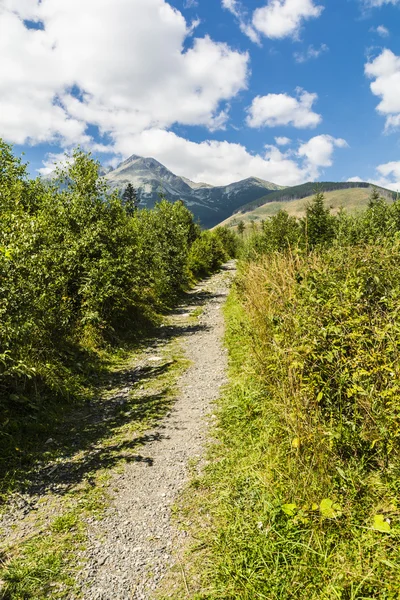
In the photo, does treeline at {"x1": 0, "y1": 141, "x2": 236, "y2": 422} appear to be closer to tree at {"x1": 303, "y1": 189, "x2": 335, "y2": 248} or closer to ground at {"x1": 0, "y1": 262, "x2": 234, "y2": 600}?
ground at {"x1": 0, "y1": 262, "x2": 234, "y2": 600}

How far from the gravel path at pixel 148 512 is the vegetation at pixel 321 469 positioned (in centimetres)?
43

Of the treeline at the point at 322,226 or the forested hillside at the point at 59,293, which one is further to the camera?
the treeline at the point at 322,226

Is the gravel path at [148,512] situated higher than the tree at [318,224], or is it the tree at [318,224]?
the tree at [318,224]

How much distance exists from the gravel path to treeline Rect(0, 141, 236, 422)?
3097 millimetres

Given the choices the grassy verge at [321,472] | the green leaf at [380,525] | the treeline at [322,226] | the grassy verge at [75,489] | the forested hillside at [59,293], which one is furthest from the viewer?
the treeline at [322,226]

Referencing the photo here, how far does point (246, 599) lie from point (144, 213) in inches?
1103

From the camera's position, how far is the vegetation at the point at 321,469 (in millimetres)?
3742

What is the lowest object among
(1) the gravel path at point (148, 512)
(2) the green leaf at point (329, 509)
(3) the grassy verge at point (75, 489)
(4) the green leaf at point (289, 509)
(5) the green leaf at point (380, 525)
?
(1) the gravel path at point (148, 512)

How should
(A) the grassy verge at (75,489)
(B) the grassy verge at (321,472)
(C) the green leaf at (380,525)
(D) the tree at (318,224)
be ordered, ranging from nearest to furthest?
(C) the green leaf at (380,525) → (B) the grassy verge at (321,472) → (A) the grassy verge at (75,489) → (D) the tree at (318,224)

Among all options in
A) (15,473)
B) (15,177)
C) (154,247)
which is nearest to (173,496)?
(15,473)

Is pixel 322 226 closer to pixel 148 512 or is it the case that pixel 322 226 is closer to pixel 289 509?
pixel 289 509

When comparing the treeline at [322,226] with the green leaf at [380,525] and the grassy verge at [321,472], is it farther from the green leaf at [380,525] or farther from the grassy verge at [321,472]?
the green leaf at [380,525]

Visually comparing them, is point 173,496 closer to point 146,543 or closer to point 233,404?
point 146,543

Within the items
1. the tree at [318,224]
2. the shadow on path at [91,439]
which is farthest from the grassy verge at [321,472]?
the tree at [318,224]
